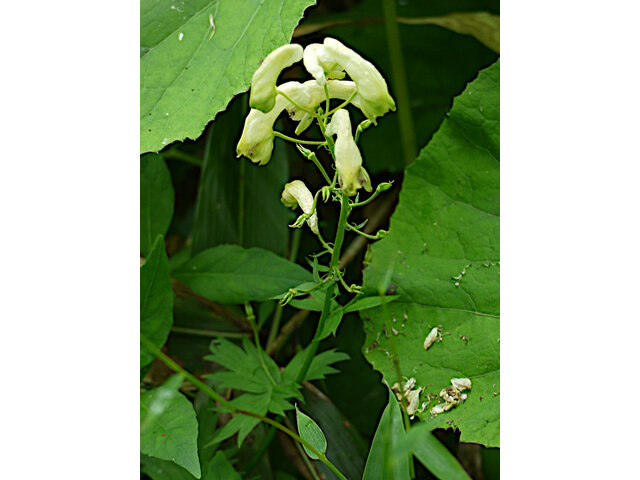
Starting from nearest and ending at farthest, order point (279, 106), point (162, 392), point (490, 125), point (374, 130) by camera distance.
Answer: point (279, 106), point (162, 392), point (490, 125), point (374, 130)

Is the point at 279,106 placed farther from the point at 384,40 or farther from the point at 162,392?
the point at 384,40

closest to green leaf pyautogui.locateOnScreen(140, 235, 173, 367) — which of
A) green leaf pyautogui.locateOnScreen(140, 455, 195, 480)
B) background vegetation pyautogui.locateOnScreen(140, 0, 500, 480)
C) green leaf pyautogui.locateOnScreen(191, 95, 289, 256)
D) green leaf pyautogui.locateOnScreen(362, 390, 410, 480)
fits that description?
background vegetation pyautogui.locateOnScreen(140, 0, 500, 480)

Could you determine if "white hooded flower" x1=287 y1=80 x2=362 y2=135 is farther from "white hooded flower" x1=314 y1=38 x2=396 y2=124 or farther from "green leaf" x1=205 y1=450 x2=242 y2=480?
"green leaf" x1=205 y1=450 x2=242 y2=480

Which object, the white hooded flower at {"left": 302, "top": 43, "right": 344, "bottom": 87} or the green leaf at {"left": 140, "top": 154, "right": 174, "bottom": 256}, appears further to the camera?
the green leaf at {"left": 140, "top": 154, "right": 174, "bottom": 256}

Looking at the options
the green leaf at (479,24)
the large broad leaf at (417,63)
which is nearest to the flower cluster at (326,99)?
the green leaf at (479,24)

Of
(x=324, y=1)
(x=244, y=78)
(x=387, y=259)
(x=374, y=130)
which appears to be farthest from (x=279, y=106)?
(x=324, y=1)

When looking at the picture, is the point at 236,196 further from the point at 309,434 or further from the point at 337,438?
the point at 309,434

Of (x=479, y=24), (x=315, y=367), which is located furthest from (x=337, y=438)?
(x=479, y=24)
